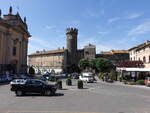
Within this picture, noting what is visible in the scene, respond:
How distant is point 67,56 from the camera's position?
117312 millimetres

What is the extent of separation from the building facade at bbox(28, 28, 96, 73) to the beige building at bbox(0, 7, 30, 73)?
44.3 metres

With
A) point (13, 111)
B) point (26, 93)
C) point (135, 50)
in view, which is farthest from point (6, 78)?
point (135, 50)

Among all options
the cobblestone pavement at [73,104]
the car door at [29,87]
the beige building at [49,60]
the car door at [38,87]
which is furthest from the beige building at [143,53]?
the beige building at [49,60]

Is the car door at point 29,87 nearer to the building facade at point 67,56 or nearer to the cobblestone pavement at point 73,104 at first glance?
the cobblestone pavement at point 73,104

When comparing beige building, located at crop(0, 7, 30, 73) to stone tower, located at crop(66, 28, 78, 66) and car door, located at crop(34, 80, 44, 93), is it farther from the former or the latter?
stone tower, located at crop(66, 28, 78, 66)

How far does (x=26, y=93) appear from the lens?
1961cm

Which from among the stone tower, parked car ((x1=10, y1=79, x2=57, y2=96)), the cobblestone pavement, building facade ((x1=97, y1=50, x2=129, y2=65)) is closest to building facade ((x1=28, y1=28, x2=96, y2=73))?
the stone tower

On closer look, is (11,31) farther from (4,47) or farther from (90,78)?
(90,78)

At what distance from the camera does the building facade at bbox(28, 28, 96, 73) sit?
383 feet

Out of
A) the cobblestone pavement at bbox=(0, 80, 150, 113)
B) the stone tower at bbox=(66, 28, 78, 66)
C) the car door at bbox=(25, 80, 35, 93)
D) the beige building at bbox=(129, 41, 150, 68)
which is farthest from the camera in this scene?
the stone tower at bbox=(66, 28, 78, 66)

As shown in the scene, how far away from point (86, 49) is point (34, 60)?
124ft

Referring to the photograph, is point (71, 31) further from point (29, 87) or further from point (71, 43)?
point (29, 87)

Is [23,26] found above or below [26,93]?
Result: above

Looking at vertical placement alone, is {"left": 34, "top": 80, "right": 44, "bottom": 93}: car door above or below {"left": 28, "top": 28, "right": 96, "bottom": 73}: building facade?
below
